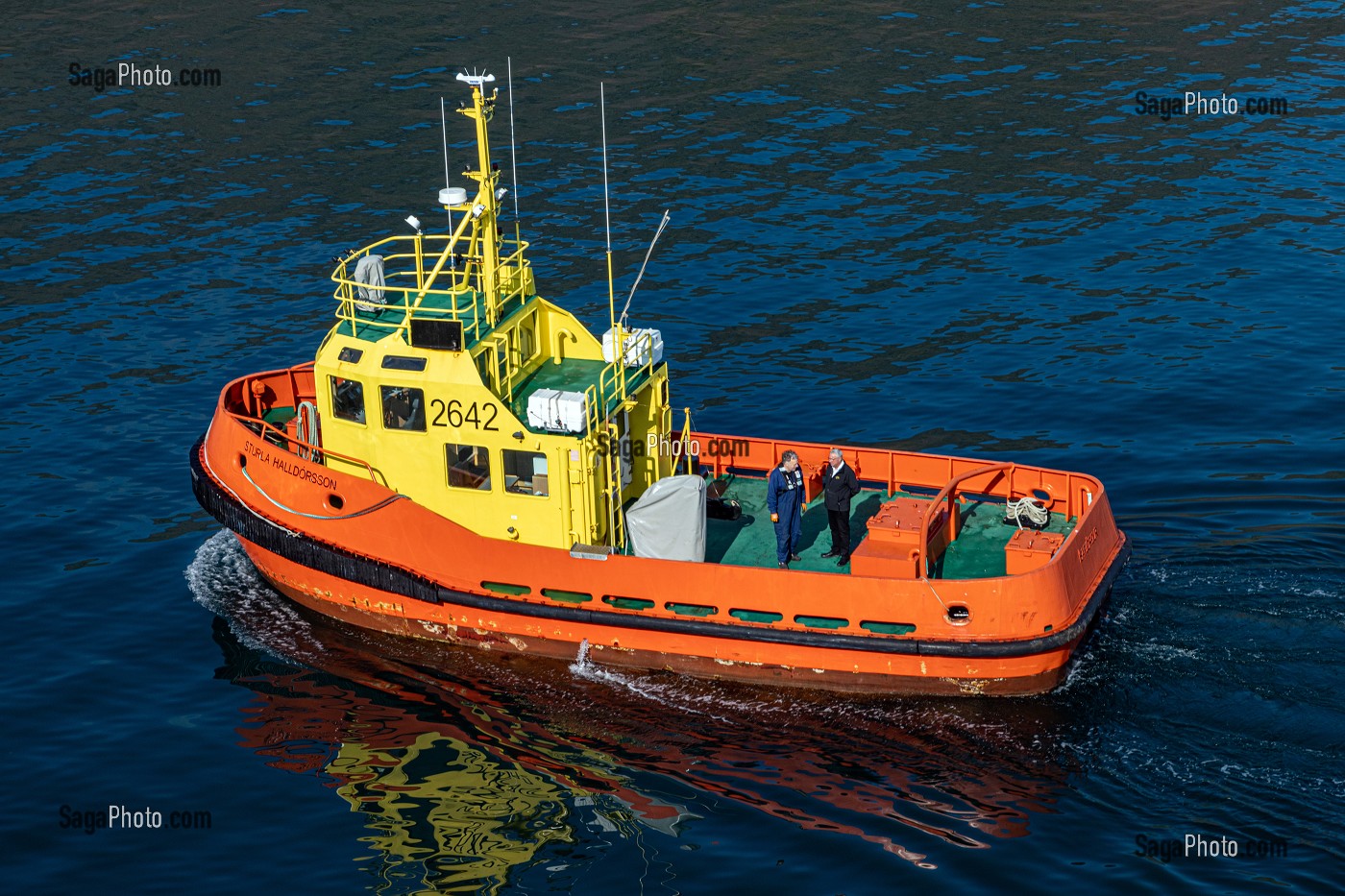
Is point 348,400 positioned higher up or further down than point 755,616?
higher up

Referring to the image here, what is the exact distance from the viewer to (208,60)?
135 feet

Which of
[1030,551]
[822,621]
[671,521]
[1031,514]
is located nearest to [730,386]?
[671,521]

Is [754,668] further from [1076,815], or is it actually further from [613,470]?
[1076,815]

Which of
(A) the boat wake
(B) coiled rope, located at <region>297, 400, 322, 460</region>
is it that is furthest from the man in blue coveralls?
(A) the boat wake

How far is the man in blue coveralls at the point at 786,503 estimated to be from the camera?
60.1 feet

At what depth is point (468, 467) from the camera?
61.3 feet

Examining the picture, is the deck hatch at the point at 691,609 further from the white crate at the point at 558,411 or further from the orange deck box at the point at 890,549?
the white crate at the point at 558,411

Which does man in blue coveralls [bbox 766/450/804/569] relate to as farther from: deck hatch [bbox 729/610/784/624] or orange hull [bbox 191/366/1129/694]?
orange hull [bbox 191/366/1129/694]

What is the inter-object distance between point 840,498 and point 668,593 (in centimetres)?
234

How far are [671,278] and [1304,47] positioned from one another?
67.6 feet

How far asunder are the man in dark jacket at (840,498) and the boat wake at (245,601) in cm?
673

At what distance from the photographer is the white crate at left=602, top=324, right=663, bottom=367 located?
62.0ft

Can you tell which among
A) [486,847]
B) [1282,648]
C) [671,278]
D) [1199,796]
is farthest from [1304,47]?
[486,847]

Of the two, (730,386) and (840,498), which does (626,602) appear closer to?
(840,498)
